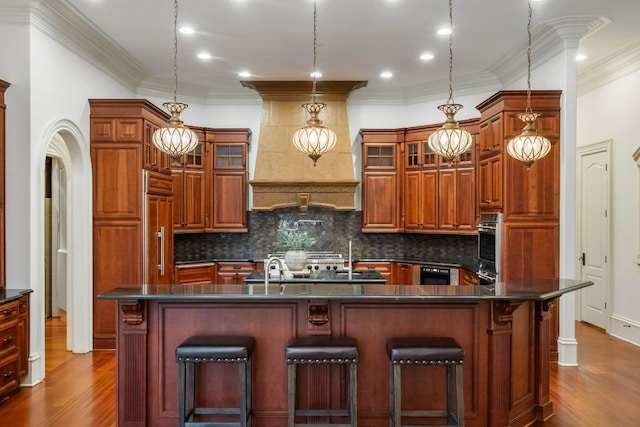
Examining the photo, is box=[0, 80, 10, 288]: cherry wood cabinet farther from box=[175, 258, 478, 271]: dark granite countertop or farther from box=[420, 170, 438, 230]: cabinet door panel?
box=[420, 170, 438, 230]: cabinet door panel

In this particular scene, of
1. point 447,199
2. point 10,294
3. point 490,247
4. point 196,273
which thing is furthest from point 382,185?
point 10,294

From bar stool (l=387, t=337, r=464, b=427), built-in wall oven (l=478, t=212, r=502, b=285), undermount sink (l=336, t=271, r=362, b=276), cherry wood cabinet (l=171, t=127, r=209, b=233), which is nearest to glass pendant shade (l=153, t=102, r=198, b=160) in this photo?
bar stool (l=387, t=337, r=464, b=427)

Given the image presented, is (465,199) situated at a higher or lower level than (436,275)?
higher

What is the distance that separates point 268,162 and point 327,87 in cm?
153

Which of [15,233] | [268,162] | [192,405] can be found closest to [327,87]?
[268,162]

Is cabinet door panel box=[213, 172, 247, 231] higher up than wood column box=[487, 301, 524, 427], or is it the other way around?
cabinet door panel box=[213, 172, 247, 231]

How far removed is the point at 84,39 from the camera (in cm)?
524

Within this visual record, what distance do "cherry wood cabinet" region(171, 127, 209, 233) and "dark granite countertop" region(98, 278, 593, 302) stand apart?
392 cm

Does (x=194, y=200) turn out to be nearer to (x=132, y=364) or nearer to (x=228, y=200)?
(x=228, y=200)

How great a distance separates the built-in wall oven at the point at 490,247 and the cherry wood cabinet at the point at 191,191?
166 inches

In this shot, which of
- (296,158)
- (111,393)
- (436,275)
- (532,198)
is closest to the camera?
(111,393)

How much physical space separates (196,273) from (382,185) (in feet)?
10.8

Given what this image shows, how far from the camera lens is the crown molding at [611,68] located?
5812 mm

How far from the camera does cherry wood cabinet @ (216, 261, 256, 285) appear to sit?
7.57 m
